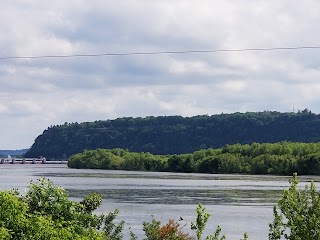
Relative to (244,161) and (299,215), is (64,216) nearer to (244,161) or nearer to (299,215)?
(299,215)

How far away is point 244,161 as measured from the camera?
436 ft

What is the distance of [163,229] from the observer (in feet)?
78.9

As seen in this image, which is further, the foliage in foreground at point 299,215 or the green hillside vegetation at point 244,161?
the green hillside vegetation at point 244,161

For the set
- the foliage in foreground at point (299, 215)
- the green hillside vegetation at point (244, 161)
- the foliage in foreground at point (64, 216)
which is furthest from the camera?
the green hillside vegetation at point (244, 161)

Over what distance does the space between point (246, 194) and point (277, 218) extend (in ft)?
179

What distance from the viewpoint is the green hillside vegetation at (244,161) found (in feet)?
387

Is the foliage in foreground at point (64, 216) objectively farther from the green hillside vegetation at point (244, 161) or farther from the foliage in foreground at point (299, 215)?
the green hillside vegetation at point (244, 161)

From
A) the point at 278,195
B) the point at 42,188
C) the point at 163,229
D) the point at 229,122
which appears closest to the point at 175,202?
the point at 278,195

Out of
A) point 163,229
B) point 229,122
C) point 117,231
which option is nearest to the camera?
point 117,231

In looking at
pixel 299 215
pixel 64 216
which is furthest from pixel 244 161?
pixel 299 215

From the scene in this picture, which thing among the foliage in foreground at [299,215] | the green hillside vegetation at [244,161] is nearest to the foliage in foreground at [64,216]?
the foliage in foreground at [299,215]

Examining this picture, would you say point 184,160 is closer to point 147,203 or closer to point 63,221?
point 147,203

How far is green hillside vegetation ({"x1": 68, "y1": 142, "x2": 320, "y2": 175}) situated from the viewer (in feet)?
387

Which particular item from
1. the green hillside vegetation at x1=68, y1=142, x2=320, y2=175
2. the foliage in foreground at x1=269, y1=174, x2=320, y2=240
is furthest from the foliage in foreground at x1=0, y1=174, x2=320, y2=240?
the green hillside vegetation at x1=68, y1=142, x2=320, y2=175
